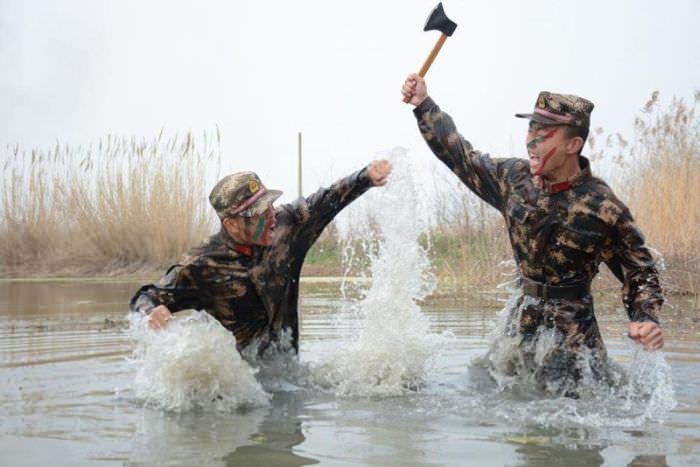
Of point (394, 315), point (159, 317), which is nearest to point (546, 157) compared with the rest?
point (394, 315)

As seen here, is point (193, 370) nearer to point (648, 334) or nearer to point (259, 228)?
point (259, 228)

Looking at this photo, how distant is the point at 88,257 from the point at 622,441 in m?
17.5

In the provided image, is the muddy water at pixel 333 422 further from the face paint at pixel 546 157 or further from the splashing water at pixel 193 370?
the face paint at pixel 546 157

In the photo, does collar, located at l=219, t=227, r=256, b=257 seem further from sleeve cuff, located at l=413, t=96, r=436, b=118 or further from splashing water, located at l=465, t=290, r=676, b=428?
splashing water, located at l=465, t=290, r=676, b=428

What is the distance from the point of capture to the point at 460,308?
39.8ft

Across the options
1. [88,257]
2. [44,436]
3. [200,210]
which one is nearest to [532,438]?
[44,436]

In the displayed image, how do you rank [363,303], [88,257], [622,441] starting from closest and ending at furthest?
[622,441] → [363,303] → [88,257]

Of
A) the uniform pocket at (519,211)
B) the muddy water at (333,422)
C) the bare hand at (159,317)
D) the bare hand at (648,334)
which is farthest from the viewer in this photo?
the uniform pocket at (519,211)

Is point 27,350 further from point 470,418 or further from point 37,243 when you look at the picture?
point 37,243

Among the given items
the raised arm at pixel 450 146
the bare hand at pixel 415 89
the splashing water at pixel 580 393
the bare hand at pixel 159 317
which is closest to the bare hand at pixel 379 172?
the raised arm at pixel 450 146

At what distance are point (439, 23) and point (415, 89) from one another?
48 cm

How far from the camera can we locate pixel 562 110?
20.1ft

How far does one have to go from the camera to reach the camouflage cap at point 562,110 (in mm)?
6125

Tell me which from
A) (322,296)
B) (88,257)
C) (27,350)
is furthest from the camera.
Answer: (88,257)
